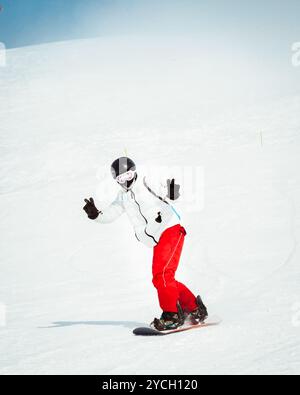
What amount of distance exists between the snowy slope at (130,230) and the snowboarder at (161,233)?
0.37m

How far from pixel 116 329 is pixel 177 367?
4.86ft

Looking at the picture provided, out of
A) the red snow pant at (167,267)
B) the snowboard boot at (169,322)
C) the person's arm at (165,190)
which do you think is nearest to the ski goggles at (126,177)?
the person's arm at (165,190)

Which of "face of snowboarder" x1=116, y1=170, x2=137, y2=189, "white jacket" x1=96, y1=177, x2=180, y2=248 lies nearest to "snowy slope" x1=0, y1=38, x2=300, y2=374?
"white jacket" x1=96, y1=177, x2=180, y2=248

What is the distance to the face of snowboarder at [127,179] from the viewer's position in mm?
4711

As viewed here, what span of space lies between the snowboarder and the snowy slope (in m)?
0.37

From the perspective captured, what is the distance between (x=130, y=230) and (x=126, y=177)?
18.3ft

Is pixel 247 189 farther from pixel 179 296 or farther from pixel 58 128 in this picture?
pixel 58 128

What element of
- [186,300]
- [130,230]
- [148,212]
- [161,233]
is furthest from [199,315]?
[130,230]

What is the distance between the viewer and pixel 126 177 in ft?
15.5

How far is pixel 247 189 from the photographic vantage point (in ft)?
36.4

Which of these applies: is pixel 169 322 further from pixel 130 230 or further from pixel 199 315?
pixel 130 230

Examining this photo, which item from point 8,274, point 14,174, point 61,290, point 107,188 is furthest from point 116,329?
point 14,174

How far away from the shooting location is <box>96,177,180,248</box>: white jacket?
463cm

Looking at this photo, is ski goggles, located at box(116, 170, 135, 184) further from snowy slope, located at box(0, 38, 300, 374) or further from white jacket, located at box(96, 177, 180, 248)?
snowy slope, located at box(0, 38, 300, 374)
